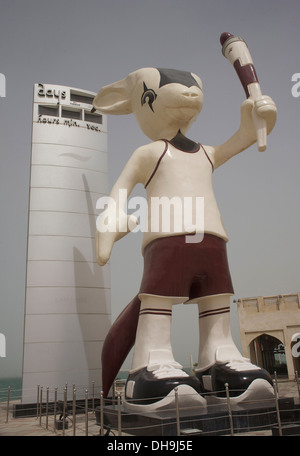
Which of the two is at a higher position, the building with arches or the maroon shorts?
the building with arches

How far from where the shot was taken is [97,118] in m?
7.45

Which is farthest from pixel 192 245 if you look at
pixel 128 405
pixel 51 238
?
pixel 51 238

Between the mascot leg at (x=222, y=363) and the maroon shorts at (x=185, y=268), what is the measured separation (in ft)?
0.54

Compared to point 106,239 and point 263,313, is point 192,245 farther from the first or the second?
point 263,313

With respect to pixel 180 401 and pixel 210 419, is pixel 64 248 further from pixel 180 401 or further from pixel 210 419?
pixel 210 419

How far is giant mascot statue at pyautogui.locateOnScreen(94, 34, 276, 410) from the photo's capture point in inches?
152

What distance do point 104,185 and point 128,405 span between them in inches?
165

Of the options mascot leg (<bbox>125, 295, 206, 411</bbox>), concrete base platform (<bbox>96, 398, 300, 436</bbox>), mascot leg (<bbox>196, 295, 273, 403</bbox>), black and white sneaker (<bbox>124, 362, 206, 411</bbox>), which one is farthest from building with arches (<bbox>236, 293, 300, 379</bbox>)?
black and white sneaker (<bbox>124, 362, 206, 411</bbox>)

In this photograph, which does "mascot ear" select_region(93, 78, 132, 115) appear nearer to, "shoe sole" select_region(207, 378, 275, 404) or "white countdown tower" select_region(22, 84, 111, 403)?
"white countdown tower" select_region(22, 84, 111, 403)

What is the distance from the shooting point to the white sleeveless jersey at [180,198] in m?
4.25

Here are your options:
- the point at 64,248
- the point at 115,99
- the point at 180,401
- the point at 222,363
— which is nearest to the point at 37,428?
the point at 180,401

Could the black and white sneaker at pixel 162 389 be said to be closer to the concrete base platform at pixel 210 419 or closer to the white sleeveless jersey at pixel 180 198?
the concrete base platform at pixel 210 419

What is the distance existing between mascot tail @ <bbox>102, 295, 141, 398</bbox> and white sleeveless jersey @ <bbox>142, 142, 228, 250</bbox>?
2.70 ft

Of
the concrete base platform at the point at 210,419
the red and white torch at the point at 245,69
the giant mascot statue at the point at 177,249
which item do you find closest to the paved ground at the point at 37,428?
the concrete base platform at the point at 210,419
